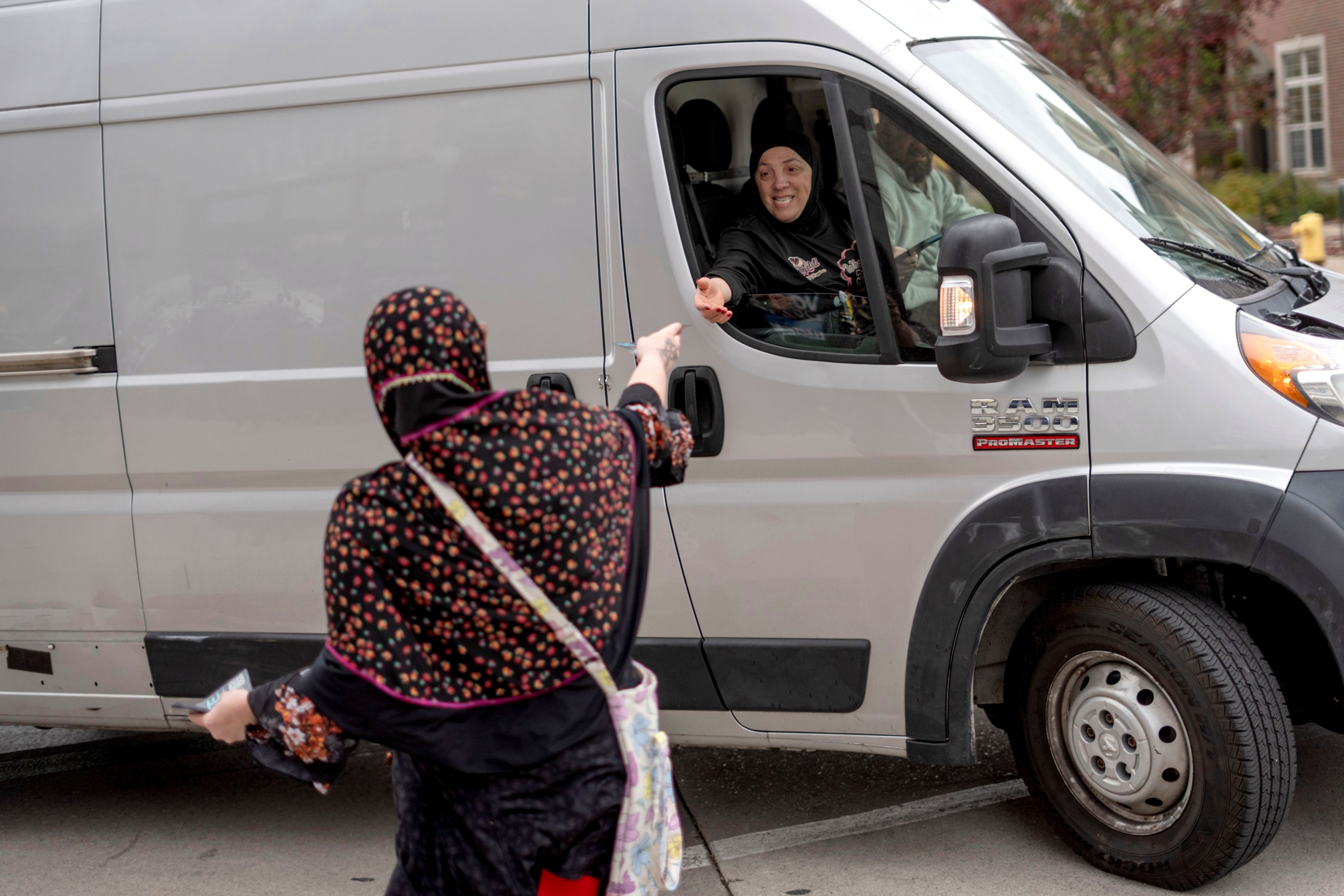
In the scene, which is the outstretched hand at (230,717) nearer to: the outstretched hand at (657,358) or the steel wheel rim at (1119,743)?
the outstretched hand at (657,358)

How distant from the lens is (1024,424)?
3.36m

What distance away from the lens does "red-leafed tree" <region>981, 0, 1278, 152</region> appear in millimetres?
12211

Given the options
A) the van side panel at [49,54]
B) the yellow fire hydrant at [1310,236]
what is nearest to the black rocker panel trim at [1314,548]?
the van side panel at [49,54]

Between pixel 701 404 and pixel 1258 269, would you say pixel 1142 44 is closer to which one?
pixel 1258 269

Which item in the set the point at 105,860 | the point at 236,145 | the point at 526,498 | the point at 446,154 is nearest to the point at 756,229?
the point at 446,154

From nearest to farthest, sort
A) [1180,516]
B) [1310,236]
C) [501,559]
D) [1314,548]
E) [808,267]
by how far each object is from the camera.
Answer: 1. [501,559]
2. [1314,548]
3. [1180,516]
4. [808,267]
5. [1310,236]

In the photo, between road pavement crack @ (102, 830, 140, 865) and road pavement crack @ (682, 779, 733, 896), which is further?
road pavement crack @ (102, 830, 140, 865)

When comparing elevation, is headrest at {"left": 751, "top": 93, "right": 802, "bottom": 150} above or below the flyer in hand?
above

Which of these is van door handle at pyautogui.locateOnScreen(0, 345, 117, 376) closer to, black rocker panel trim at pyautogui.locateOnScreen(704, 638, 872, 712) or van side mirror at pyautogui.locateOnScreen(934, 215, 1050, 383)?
black rocker panel trim at pyautogui.locateOnScreen(704, 638, 872, 712)


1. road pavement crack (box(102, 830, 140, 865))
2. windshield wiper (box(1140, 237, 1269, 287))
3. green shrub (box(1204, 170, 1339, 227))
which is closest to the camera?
windshield wiper (box(1140, 237, 1269, 287))

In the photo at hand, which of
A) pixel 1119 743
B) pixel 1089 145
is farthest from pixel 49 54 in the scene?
pixel 1119 743

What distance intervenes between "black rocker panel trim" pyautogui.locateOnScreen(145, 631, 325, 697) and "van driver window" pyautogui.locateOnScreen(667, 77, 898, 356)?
1594mm

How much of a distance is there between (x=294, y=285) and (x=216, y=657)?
115 centimetres

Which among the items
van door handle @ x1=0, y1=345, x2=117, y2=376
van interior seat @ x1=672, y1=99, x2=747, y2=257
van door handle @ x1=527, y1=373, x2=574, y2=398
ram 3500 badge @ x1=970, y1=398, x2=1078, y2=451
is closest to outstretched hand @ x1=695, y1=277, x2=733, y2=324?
van interior seat @ x1=672, y1=99, x2=747, y2=257
